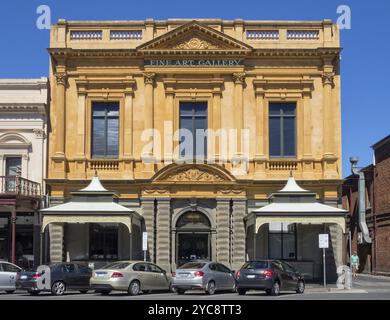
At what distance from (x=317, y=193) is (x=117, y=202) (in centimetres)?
1028

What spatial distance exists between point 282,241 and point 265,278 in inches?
388

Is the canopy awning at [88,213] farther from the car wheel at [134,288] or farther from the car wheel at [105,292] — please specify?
the car wheel at [134,288]

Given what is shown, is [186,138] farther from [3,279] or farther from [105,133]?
[3,279]

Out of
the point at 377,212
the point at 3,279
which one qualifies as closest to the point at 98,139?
the point at 3,279

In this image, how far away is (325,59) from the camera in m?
36.4

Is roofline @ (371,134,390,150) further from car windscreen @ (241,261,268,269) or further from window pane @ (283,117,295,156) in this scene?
car windscreen @ (241,261,268,269)

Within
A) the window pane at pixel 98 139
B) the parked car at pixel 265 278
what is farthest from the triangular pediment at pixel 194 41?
the parked car at pixel 265 278

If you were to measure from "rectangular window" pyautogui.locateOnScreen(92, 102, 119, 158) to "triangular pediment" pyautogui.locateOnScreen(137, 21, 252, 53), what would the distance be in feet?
12.5

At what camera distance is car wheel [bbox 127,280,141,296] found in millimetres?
26359

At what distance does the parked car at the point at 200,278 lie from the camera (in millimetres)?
26734
